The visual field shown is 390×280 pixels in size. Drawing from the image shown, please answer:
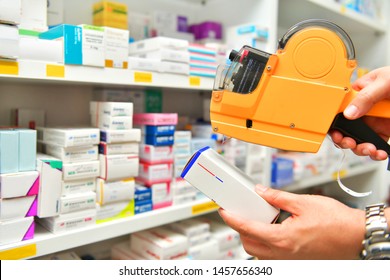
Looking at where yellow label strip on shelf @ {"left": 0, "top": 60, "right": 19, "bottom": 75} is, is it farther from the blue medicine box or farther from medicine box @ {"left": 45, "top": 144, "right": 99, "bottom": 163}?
medicine box @ {"left": 45, "top": 144, "right": 99, "bottom": 163}

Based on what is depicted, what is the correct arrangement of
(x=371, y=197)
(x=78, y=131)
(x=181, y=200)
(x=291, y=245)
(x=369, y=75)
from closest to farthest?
(x=291, y=245), (x=369, y=75), (x=78, y=131), (x=181, y=200), (x=371, y=197)

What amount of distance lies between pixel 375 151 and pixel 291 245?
32cm

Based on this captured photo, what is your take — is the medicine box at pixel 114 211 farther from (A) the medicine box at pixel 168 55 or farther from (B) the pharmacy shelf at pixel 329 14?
(B) the pharmacy shelf at pixel 329 14

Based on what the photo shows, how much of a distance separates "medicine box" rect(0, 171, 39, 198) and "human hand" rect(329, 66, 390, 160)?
0.82 meters

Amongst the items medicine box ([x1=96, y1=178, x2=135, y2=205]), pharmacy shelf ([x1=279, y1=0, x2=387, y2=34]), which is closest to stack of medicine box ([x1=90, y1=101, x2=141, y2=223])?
medicine box ([x1=96, y1=178, x2=135, y2=205])

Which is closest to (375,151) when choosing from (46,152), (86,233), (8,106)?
(86,233)

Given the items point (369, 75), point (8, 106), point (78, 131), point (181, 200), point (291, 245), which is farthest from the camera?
point (181, 200)

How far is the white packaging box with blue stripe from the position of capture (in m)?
0.89

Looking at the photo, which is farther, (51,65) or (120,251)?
(120,251)

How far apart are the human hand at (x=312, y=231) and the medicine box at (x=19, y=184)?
0.57 m

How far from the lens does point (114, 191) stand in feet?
3.99

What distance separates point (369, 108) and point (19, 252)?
98 centimetres

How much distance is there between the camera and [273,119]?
0.85 m

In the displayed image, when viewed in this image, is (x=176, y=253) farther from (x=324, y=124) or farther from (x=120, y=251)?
(x=324, y=124)
